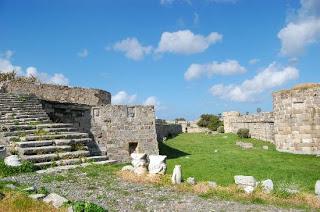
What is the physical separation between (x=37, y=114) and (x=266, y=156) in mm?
10984

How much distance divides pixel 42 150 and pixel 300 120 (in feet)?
48.4

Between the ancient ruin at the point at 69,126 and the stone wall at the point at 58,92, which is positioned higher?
the stone wall at the point at 58,92

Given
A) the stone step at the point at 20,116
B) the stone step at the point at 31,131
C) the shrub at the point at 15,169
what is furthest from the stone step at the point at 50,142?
the stone step at the point at 20,116

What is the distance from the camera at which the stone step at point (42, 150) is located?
13.1 meters

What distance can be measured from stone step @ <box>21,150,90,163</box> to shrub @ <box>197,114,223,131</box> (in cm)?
3349

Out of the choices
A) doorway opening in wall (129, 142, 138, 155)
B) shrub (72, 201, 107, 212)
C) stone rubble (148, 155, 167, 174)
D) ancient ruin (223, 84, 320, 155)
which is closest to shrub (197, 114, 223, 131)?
ancient ruin (223, 84, 320, 155)

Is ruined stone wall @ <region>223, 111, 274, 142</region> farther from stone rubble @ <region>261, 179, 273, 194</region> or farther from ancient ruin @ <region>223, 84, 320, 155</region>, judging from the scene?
stone rubble @ <region>261, 179, 273, 194</region>

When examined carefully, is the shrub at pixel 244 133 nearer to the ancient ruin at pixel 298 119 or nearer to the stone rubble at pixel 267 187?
the ancient ruin at pixel 298 119

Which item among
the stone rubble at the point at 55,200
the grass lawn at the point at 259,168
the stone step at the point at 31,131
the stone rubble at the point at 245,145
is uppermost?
the stone step at the point at 31,131

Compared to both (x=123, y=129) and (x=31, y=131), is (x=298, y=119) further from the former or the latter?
(x=31, y=131)

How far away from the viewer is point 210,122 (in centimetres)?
4800

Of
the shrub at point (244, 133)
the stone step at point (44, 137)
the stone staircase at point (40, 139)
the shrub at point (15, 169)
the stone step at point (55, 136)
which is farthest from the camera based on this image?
the shrub at point (244, 133)

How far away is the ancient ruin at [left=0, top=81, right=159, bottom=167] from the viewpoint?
1378cm

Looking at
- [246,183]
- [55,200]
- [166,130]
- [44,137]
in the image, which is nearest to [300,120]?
[246,183]
